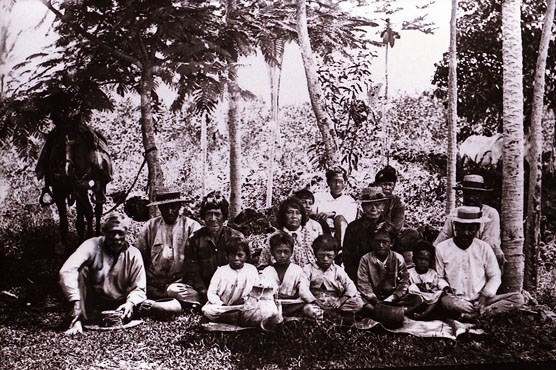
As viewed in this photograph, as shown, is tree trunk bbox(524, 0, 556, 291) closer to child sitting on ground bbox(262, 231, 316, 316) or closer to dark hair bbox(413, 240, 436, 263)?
dark hair bbox(413, 240, 436, 263)

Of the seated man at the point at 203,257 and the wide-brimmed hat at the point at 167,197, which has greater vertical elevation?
the wide-brimmed hat at the point at 167,197

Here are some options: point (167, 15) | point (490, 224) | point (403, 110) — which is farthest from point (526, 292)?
point (167, 15)

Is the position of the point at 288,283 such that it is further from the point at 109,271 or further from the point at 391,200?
the point at 109,271

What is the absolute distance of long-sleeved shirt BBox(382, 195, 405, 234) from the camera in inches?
185

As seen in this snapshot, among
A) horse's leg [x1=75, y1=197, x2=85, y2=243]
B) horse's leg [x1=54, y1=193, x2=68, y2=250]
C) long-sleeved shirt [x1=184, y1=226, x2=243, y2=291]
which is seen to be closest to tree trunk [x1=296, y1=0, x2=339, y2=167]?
long-sleeved shirt [x1=184, y1=226, x2=243, y2=291]

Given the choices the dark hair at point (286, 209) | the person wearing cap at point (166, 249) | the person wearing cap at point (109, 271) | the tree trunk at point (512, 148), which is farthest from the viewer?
the tree trunk at point (512, 148)

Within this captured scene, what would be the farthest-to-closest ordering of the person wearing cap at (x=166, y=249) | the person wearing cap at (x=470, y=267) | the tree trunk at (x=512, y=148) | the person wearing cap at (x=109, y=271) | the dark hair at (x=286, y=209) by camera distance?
the tree trunk at (x=512, y=148), the person wearing cap at (x=470, y=267), the dark hair at (x=286, y=209), the person wearing cap at (x=166, y=249), the person wearing cap at (x=109, y=271)

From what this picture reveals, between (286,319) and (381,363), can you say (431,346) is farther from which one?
(286,319)

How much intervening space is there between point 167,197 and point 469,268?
230 centimetres

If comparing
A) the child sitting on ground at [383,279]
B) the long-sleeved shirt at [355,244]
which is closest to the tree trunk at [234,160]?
the long-sleeved shirt at [355,244]

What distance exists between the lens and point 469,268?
470 cm

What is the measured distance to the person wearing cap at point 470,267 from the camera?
185 inches

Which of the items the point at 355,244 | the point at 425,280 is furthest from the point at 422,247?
the point at 355,244

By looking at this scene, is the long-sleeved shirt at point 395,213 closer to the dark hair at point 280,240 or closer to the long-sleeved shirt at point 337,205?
the long-sleeved shirt at point 337,205
